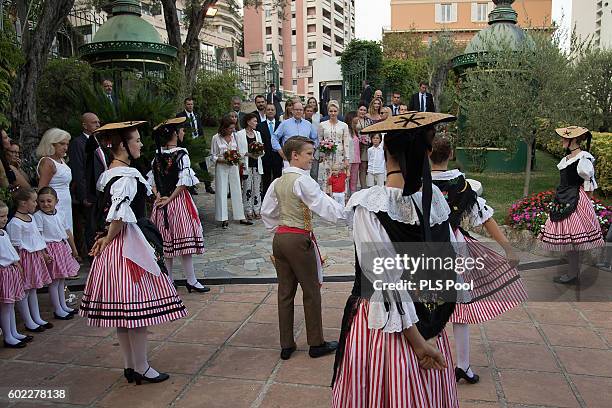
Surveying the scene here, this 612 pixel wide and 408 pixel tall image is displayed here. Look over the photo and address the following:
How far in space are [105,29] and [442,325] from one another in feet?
34.6

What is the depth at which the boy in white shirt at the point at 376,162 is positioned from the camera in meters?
11.1

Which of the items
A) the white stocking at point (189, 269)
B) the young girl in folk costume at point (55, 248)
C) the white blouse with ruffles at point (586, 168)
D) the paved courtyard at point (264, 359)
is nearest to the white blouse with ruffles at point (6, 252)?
the young girl in folk costume at point (55, 248)

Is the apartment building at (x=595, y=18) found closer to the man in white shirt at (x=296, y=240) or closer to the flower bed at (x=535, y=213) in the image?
the flower bed at (x=535, y=213)

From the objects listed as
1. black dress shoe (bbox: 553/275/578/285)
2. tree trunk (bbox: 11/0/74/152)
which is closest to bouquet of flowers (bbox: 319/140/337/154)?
tree trunk (bbox: 11/0/74/152)

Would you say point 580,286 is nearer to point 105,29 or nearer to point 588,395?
point 588,395

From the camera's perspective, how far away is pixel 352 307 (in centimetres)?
274

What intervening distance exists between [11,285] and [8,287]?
0.04 metres

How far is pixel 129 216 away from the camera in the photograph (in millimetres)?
3965

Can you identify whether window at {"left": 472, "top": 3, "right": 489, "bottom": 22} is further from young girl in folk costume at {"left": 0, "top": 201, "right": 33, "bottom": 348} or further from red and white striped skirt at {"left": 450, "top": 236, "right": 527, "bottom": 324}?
young girl in folk costume at {"left": 0, "top": 201, "right": 33, "bottom": 348}

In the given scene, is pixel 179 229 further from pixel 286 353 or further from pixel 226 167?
pixel 226 167

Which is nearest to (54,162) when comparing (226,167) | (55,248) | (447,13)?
(55,248)

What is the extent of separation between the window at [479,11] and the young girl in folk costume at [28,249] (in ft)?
219

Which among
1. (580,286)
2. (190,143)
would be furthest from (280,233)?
(190,143)

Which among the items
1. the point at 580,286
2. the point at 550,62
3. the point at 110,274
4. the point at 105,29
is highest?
the point at 105,29
